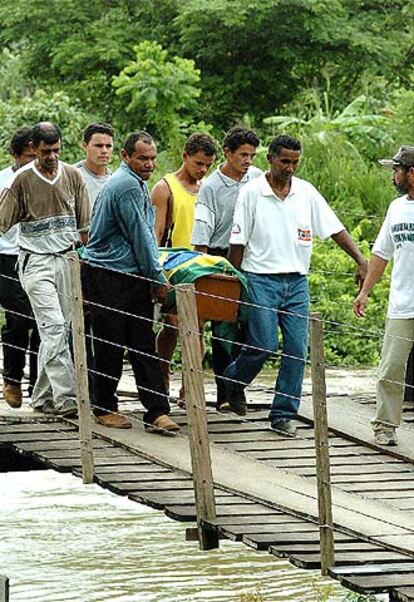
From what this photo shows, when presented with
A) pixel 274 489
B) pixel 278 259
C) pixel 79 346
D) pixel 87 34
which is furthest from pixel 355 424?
pixel 87 34

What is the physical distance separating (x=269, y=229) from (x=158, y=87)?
45.7ft

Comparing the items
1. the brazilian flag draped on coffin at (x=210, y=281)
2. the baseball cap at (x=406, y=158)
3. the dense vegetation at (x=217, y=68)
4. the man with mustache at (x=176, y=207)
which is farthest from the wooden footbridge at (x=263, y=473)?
the dense vegetation at (x=217, y=68)

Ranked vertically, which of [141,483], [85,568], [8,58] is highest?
[8,58]

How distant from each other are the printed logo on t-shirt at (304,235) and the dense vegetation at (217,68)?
1177 cm

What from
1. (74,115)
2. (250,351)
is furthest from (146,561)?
(74,115)

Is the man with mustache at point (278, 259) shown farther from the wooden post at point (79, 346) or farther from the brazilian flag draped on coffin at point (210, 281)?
the wooden post at point (79, 346)

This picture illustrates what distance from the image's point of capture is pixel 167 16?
25.0m

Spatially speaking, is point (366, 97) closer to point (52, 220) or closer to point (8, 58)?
point (8, 58)

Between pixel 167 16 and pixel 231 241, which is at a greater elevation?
pixel 167 16

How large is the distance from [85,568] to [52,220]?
2.96 meters

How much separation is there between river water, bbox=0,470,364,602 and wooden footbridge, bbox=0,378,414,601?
1.22 m

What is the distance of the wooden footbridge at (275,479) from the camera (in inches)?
278

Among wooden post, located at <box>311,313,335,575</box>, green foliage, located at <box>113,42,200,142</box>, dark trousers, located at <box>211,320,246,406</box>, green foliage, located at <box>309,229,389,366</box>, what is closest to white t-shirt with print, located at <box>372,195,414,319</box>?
dark trousers, located at <box>211,320,246,406</box>

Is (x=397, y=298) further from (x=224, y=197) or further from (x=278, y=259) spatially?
(x=224, y=197)
